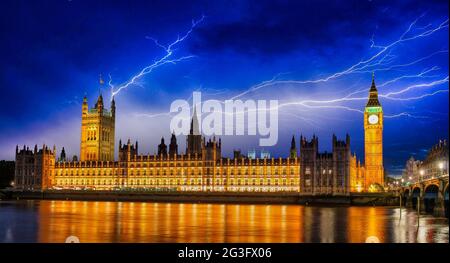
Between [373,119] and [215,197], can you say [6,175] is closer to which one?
[215,197]

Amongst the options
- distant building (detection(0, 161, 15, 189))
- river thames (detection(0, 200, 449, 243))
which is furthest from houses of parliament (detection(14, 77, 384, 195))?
river thames (detection(0, 200, 449, 243))

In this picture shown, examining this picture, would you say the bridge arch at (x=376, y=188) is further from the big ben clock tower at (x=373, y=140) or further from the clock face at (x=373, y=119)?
the clock face at (x=373, y=119)

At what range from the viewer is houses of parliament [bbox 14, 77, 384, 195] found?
12450 cm

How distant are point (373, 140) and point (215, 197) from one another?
43.4 metres

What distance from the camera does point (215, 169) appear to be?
13812 cm

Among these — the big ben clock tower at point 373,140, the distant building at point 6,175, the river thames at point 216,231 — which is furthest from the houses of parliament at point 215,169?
the river thames at point 216,231

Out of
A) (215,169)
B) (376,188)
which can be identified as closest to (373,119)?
(376,188)

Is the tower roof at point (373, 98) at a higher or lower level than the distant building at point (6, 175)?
higher

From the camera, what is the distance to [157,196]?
13162cm

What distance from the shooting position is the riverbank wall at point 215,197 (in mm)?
112750

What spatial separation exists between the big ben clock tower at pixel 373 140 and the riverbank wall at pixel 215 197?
25.9 meters

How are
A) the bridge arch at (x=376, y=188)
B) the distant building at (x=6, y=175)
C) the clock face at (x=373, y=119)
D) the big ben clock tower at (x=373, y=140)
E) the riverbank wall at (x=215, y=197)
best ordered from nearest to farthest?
the riverbank wall at (x=215, y=197) → the bridge arch at (x=376, y=188) → the big ben clock tower at (x=373, y=140) → the clock face at (x=373, y=119) → the distant building at (x=6, y=175)

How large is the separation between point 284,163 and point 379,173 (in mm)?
25247

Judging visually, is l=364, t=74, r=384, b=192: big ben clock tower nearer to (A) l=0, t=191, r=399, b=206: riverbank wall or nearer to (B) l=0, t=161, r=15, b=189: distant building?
(A) l=0, t=191, r=399, b=206: riverbank wall
